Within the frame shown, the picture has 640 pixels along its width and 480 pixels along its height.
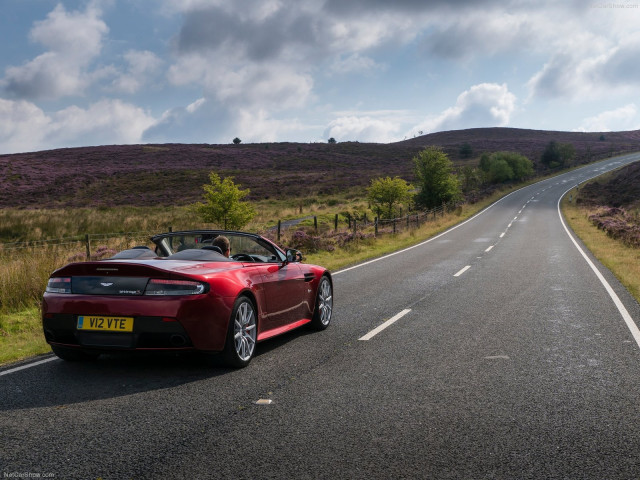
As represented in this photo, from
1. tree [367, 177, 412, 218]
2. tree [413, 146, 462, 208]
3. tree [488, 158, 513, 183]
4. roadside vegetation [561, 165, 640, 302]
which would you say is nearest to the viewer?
roadside vegetation [561, 165, 640, 302]

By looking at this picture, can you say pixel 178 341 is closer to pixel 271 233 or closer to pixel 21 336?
pixel 21 336

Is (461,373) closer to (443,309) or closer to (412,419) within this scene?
(412,419)

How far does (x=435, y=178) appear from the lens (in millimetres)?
44281

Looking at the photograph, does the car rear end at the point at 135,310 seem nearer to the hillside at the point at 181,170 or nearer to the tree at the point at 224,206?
the tree at the point at 224,206

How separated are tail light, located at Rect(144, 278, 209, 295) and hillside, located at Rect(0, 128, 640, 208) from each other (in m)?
43.4

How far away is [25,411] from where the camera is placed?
4.24 meters

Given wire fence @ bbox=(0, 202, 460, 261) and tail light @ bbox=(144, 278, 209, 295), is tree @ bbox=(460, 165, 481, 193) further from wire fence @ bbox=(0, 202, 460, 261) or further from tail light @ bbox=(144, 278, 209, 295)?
tail light @ bbox=(144, 278, 209, 295)

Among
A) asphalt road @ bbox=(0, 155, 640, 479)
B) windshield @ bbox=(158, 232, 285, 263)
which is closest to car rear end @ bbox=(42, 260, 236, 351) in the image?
asphalt road @ bbox=(0, 155, 640, 479)

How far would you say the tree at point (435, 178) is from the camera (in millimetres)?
44062

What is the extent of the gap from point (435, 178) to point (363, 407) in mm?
41368

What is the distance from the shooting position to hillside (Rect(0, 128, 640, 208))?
5022cm

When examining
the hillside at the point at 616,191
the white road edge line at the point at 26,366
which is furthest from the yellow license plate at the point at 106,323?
the hillside at the point at 616,191

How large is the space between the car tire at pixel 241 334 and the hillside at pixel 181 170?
43.1 meters

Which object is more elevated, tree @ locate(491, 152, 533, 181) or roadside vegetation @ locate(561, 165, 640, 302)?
tree @ locate(491, 152, 533, 181)
